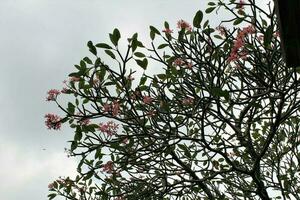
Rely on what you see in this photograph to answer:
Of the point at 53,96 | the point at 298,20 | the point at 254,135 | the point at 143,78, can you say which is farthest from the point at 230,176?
the point at 298,20

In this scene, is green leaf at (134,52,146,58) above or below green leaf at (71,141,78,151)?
above

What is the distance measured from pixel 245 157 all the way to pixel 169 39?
2236 millimetres

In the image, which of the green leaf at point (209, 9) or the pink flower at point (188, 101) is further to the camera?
the green leaf at point (209, 9)

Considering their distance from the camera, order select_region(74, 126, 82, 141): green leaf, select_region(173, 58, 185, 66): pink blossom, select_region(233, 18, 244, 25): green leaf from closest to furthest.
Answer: select_region(74, 126, 82, 141): green leaf → select_region(233, 18, 244, 25): green leaf → select_region(173, 58, 185, 66): pink blossom

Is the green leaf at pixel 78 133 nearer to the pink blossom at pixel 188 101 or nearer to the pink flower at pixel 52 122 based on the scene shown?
the pink flower at pixel 52 122

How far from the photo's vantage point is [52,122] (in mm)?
4680

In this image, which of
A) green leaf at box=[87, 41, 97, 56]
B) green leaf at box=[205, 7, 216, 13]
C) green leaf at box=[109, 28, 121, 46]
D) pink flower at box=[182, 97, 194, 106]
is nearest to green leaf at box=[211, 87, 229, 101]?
green leaf at box=[109, 28, 121, 46]

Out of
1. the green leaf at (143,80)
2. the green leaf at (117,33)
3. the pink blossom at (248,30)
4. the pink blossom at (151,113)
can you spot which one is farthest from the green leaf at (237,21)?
the green leaf at (117,33)

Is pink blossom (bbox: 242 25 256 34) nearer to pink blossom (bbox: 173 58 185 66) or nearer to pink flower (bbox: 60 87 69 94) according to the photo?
pink blossom (bbox: 173 58 185 66)

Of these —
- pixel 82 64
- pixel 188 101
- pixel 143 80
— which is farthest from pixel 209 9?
pixel 82 64

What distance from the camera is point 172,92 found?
208 inches

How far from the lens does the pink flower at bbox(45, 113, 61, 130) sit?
466 cm

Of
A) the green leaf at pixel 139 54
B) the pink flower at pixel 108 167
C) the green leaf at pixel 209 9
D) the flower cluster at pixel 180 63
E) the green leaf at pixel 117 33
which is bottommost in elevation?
the pink flower at pixel 108 167

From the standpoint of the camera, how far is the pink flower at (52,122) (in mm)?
4656
